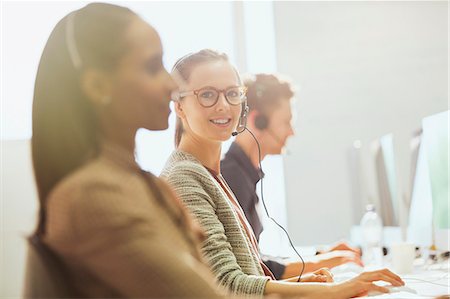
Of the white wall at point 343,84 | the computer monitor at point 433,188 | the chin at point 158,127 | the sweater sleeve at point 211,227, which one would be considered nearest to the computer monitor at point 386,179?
the computer monitor at point 433,188

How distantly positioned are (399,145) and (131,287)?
7.60ft

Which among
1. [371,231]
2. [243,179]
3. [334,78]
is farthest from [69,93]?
[334,78]

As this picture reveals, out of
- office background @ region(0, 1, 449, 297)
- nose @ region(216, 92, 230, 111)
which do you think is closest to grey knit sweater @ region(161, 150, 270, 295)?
nose @ region(216, 92, 230, 111)

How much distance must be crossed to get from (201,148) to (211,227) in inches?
7.9

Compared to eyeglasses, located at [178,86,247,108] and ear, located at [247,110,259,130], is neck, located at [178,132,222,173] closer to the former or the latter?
eyeglasses, located at [178,86,247,108]

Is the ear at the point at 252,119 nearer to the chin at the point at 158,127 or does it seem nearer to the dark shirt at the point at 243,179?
the dark shirt at the point at 243,179

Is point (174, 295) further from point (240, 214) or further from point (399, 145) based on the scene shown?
point (399, 145)

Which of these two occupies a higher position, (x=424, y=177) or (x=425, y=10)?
(x=425, y=10)

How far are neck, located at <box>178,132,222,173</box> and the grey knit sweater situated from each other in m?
0.04

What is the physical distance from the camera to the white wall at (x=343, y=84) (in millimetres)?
3850

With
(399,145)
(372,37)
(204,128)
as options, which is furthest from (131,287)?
(372,37)

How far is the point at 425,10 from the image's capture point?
4156mm

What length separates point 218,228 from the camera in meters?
0.91

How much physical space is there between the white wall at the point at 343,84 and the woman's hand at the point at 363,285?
2675mm
